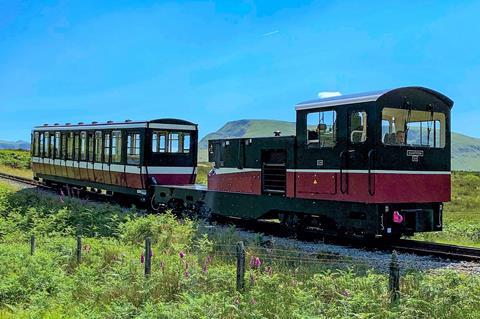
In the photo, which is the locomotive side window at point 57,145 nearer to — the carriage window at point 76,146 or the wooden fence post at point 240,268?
the carriage window at point 76,146

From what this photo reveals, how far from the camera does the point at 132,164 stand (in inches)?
838

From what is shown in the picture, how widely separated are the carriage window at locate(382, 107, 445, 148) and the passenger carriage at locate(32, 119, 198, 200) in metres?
11.3

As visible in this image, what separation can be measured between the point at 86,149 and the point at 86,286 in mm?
16529

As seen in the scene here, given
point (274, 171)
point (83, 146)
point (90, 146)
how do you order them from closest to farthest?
point (274, 171) < point (90, 146) < point (83, 146)

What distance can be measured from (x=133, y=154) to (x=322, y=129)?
35.0 ft

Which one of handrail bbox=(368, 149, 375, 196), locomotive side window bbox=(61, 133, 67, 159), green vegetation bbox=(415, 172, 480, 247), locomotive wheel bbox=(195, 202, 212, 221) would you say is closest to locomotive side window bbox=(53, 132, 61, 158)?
locomotive side window bbox=(61, 133, 67, 159)

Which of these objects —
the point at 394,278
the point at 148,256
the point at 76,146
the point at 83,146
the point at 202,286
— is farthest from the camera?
the point at 76,146

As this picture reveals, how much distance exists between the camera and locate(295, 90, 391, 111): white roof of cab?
11767mm

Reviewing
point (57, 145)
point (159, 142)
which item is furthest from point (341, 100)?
point (57, 145)

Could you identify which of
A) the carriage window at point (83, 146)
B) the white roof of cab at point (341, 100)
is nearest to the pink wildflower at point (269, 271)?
the white roof of cab at point (341, 100)

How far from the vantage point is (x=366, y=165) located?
1168 centimetres

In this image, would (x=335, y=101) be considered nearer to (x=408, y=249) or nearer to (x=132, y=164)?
(x=408, y=249)

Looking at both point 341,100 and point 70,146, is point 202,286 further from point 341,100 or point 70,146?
point 70,146

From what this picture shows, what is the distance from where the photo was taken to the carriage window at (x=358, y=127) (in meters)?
11.8
